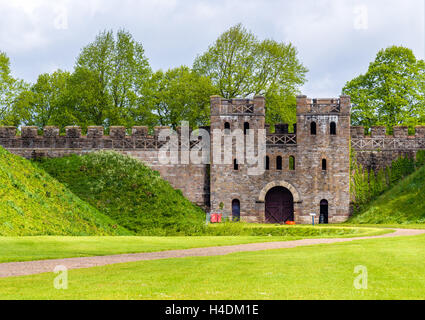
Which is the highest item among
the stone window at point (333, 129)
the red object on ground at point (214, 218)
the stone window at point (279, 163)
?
the stone window at point (333, 129)

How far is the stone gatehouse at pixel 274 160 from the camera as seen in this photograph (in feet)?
161

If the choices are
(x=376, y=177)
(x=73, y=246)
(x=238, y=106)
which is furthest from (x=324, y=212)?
(x=73, y=246)

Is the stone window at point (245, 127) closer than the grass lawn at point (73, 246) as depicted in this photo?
No

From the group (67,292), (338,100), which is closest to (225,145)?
(338,100)

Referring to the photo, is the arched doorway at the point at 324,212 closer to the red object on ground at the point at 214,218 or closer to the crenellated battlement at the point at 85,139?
the red object on ground at the point at 214,218

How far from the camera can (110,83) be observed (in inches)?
2354

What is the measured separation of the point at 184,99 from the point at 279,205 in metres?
17.1

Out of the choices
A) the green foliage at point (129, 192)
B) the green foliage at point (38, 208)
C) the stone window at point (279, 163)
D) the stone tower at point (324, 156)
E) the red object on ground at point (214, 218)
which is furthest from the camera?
the stone window at point (279, 163)

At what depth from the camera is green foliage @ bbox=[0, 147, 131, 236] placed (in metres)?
29.2

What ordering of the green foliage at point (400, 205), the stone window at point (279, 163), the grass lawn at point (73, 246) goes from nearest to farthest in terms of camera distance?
the grass lawn at point (73, 246)
the green foliage at point (400, 205)
the stone window at point (279, 163)

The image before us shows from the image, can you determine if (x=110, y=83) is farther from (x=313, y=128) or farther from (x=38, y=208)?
(x=38, y=208)

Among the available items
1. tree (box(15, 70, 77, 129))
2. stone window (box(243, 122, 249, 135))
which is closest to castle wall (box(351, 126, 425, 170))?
stone window (box(243, 122, 249, 135))

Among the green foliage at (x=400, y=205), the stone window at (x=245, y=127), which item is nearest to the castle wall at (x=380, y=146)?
the green foliage at (x=400, y=205)

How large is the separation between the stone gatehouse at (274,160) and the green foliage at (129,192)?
1.53 metres
